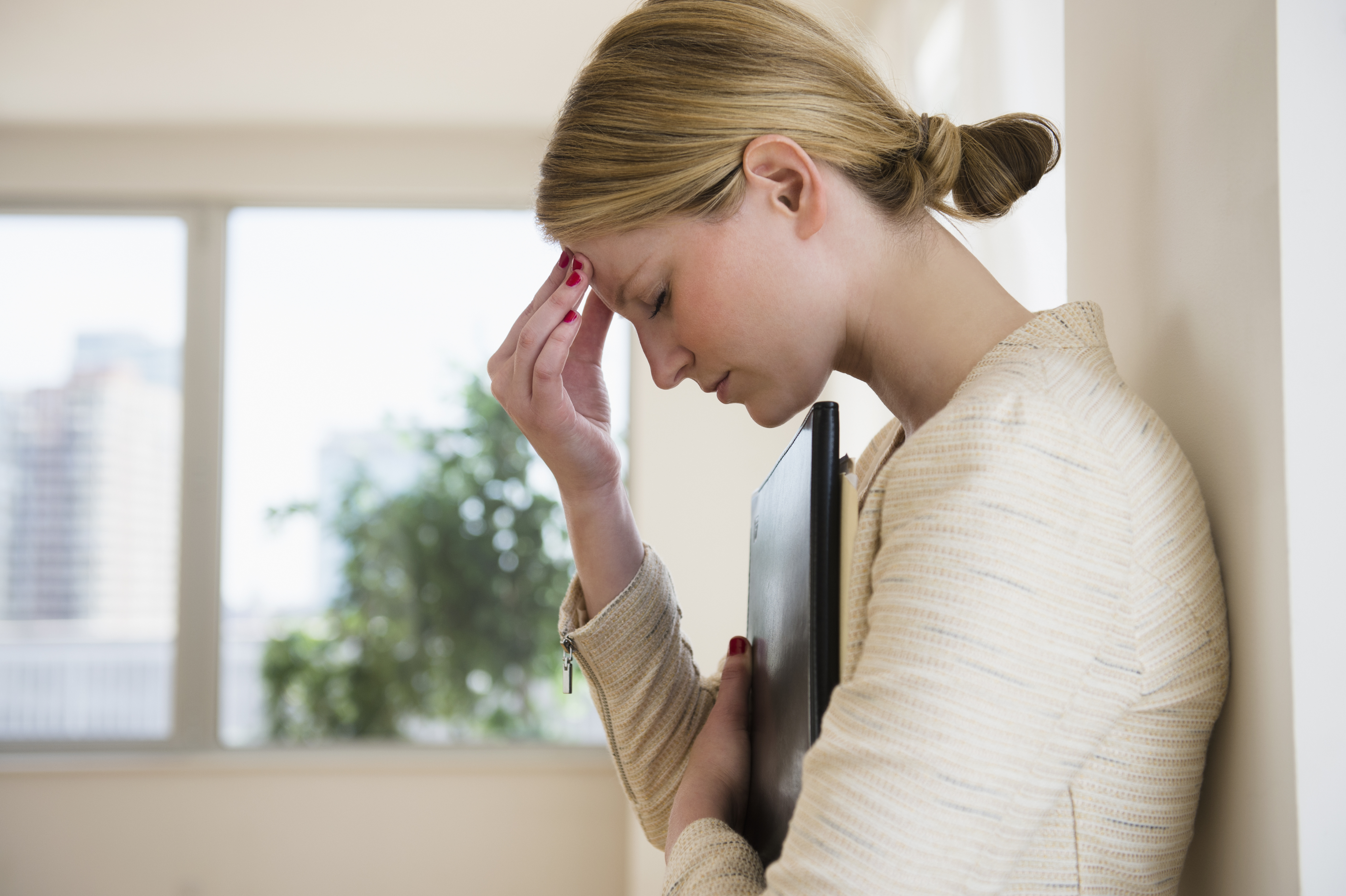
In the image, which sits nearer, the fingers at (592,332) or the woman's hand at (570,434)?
the woman's hand at (570,434)

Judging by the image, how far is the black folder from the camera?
1.70 feet

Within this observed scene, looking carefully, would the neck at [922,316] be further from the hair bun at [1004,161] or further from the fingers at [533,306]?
the fingers at [533,306]

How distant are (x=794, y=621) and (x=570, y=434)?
0.37 metres

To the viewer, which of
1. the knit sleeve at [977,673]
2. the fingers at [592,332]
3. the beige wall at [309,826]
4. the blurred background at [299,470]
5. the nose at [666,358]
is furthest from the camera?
the beige wall at [309,826]

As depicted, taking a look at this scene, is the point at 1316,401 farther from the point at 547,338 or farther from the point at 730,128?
the point at 547,338

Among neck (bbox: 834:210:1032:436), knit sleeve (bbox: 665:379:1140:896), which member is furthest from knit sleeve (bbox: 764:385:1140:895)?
neck (bbox: 834:210:1032:436)

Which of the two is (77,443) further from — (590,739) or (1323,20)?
(1323,20)

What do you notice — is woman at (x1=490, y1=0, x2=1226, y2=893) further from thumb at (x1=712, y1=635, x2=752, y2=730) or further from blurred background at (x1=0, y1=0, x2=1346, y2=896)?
blurred background at (x1=0, y1=0, x2=1346, y2=896)

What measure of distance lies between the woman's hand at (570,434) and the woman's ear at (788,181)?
195mm

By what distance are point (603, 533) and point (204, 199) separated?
3.15m

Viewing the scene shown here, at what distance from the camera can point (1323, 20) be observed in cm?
50

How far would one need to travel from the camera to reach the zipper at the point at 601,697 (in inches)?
35.5

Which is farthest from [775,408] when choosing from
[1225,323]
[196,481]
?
[196,481]

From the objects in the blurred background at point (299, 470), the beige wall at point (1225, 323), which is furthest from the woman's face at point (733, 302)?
the blurred background at point (299, 470)
